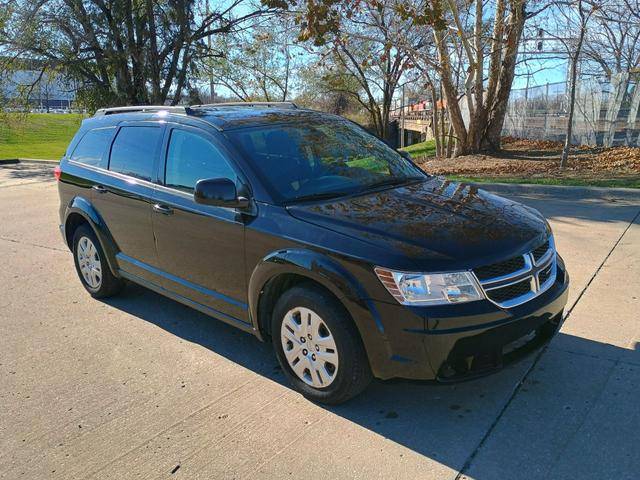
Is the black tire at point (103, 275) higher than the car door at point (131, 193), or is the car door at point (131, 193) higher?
the car door at point (131, 193)

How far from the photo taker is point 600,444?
9.52 ft

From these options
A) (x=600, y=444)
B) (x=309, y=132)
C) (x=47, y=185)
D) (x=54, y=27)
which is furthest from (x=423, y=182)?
(x=54, y=27)

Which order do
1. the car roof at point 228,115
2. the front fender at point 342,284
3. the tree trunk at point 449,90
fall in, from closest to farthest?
1. the front fender at point 342,284
2. the car roof at point 228,115
3. the tree trunk at point 449,90

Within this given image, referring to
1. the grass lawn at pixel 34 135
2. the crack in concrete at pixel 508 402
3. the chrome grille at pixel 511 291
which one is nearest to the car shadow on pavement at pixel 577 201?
the crack in concrete at pixel 508 402

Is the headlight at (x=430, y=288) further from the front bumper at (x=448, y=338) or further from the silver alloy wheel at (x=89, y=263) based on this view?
the silver alloy wheel at (x=89, y=263)

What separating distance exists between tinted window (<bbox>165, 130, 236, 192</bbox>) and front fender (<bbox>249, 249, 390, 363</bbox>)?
0.83 meters

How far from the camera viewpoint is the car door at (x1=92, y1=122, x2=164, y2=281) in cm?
453

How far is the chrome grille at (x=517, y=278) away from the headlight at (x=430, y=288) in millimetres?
114

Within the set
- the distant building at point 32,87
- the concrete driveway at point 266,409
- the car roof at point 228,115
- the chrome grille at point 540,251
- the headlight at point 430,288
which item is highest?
the distant building at point 32,87

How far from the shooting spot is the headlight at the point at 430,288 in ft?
9.63

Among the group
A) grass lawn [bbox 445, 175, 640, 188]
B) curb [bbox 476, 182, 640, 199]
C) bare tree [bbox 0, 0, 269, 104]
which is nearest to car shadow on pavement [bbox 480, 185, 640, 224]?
curb [bbox 476, 182, 640, 199]

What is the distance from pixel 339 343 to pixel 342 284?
0.35 meters

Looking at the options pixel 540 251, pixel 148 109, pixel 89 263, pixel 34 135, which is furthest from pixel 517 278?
pixel 34 135

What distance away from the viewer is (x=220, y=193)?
3.57 meters
